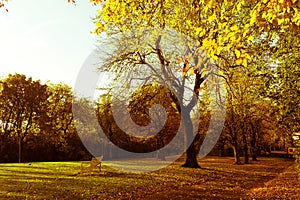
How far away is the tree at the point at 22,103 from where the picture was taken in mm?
47219

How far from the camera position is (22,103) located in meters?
48.3

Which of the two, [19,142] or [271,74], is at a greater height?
[271,74]

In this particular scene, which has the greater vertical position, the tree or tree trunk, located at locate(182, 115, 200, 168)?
the tree

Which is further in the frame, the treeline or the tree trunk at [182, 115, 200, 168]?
the treeline

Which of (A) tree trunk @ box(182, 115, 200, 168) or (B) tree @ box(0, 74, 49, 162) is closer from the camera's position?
(A) tree trunk @ box(182, 115, 200, 168)

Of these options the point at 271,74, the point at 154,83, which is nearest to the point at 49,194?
the point at 271,74

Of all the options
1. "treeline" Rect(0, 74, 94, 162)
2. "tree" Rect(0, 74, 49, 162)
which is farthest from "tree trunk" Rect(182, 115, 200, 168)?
"tree" Rect(0, 74, 49, 162)

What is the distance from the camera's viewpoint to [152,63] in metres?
30.5

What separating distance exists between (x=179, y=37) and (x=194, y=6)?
1561 cm

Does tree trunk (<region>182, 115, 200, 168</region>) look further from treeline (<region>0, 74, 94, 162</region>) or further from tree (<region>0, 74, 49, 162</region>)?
tree (<region>0, 74, 49, 162</region>)

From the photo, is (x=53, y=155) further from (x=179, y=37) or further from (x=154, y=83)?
(x=179, y=37)

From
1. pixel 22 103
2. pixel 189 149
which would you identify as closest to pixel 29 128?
pixel 22 103

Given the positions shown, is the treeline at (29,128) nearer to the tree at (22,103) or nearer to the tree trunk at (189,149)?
the tree at (22,103)

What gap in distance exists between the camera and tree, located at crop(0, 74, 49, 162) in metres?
47.2
